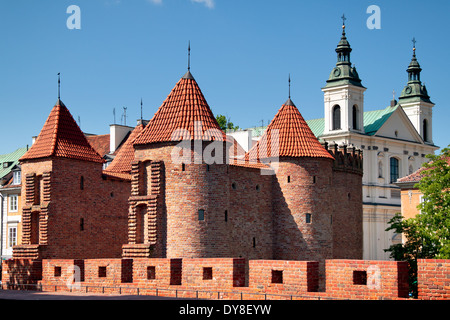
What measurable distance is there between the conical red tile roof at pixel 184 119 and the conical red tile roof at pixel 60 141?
4.35 meters

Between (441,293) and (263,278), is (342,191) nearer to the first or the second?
(263,278)

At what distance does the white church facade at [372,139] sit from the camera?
76312 millimetres

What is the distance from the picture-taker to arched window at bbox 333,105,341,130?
78938 millimetres

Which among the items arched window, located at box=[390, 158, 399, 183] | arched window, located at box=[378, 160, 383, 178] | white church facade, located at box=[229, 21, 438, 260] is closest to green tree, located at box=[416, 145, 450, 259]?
white church facade, located at box=[229, 21, 438, 260]

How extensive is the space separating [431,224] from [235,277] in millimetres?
14565

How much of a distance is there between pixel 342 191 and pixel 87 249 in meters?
13.7

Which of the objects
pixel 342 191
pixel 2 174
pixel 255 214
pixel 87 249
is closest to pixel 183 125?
pixel 255 214

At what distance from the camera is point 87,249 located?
3897cm

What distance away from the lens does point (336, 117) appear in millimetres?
79250

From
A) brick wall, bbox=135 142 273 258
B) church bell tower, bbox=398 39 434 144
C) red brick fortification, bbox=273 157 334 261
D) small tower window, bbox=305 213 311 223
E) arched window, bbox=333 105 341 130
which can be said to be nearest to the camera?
brick wall, bbox=135 142 273 258

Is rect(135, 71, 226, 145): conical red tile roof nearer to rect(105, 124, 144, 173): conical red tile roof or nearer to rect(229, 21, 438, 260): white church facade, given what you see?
rect(105, 124, 144, 173): conical red tile roof

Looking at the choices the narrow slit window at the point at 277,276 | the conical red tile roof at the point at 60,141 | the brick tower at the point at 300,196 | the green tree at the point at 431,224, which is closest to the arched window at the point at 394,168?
the green tree at the point at 431,224

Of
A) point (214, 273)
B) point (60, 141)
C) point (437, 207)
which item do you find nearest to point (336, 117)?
point (437, 207)

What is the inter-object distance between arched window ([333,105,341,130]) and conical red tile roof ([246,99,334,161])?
37329 millimetres
